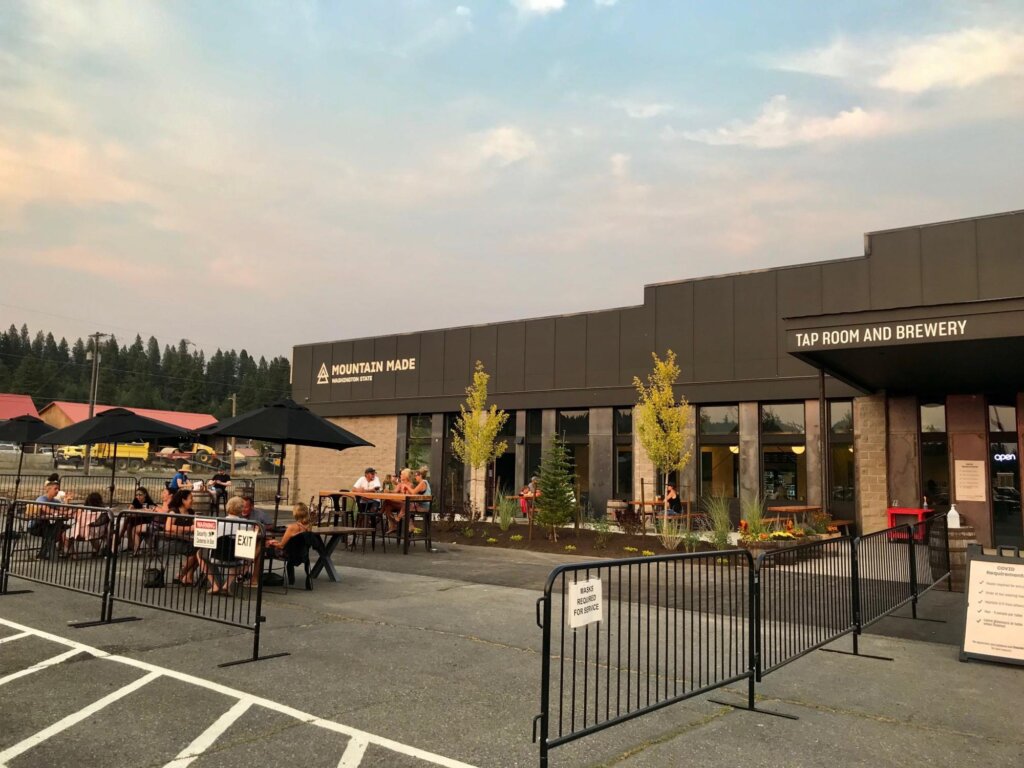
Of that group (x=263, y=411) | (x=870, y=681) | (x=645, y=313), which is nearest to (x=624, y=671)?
(x=870, y=681)

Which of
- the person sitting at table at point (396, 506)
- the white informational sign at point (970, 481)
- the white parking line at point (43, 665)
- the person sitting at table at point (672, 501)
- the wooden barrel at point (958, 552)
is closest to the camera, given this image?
the white parking line at point (43, 665)

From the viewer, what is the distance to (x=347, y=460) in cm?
3184

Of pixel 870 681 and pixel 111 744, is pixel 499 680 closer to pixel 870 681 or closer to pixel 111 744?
pixel 111 744

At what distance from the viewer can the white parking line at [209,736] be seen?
4.12 meters

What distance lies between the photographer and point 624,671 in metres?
6.43

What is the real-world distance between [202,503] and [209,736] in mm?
9761

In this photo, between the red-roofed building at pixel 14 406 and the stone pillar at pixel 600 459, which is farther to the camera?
the red-roofed building at pixel 14 406

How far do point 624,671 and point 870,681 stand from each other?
2.15 m

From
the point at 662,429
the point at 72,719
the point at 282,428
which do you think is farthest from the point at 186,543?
the point at 662,429

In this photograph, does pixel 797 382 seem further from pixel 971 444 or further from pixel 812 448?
pixel 971 444

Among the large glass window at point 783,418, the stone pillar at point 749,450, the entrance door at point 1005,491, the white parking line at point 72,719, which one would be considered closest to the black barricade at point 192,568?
the white parking line at point 72,719

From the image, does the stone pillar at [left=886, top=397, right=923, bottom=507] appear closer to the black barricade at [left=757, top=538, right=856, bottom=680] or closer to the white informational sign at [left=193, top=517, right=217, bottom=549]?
the black barricade at [left=757, top=538, right=856, bottom=680]

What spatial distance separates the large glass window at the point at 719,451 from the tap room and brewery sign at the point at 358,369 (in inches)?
529

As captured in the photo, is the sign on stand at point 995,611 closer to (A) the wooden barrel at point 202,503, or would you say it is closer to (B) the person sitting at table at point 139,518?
(B) the person sitting at table at point 139,518
